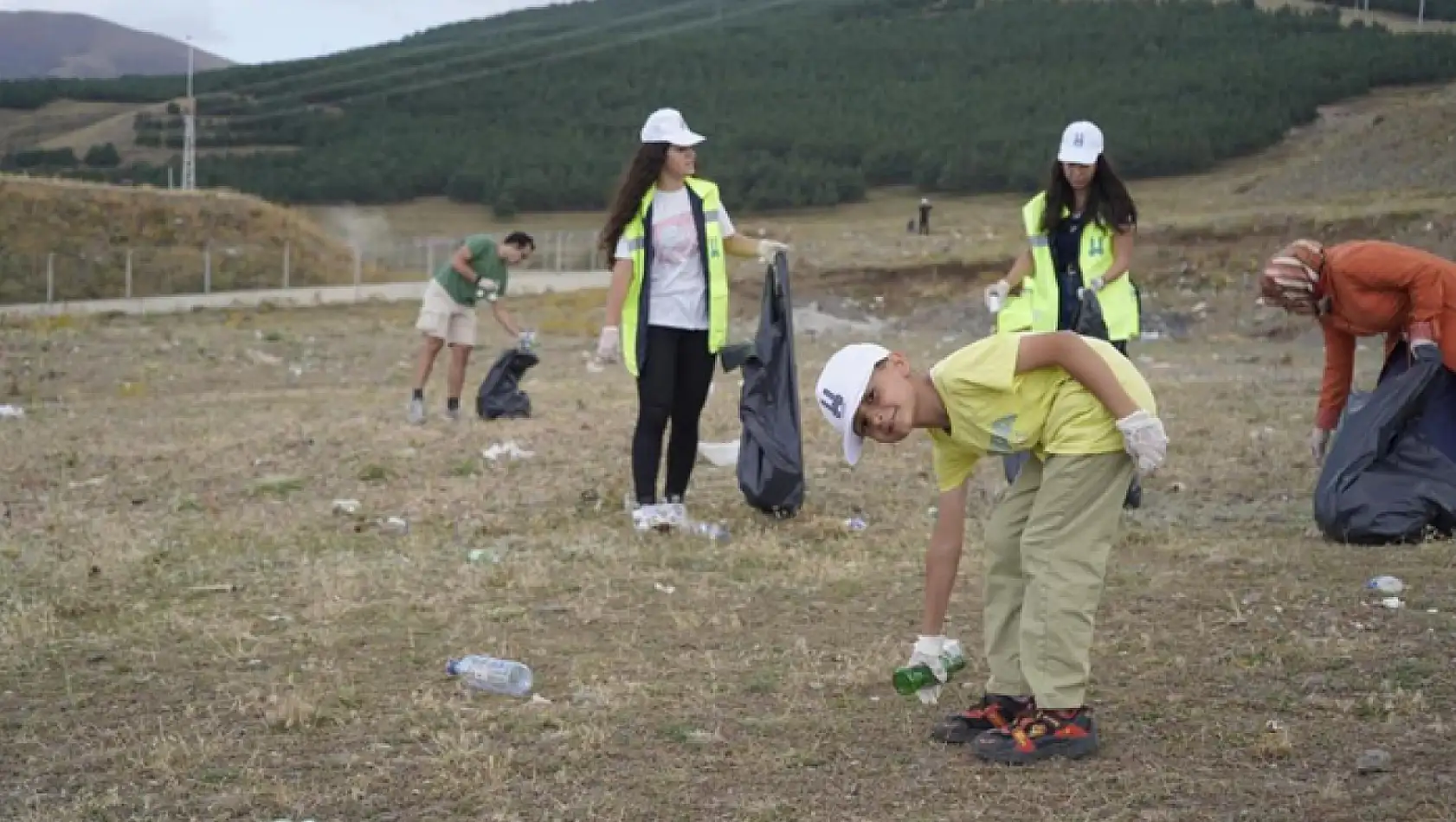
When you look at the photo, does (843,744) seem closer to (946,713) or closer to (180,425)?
(946,713)

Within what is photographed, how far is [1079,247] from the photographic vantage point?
24.3ft

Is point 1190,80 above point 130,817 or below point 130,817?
above

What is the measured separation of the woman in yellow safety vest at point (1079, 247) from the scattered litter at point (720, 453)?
92.7 inches

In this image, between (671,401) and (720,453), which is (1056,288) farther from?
(720,453)

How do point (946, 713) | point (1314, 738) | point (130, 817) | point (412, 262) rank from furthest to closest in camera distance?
point (412, 262)
point (946, 713)
point (1314, 738)
point (130, 817)

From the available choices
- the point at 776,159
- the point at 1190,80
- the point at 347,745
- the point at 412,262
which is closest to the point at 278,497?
the point at 347,745

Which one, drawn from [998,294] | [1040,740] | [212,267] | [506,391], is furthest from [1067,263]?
[212,267]

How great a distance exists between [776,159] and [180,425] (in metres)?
55.5

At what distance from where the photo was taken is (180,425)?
1230 cm

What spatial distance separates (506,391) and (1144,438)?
889 centimetres

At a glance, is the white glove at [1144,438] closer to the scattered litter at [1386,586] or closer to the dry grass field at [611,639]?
the dry grass field at [611,639]

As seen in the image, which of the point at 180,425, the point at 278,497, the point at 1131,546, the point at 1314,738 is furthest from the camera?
the point at 180,425

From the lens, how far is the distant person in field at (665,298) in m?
7.30

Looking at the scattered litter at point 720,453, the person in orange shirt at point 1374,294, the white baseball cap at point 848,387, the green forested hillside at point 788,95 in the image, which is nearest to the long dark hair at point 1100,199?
the person in orange shirt at point 1374,294
